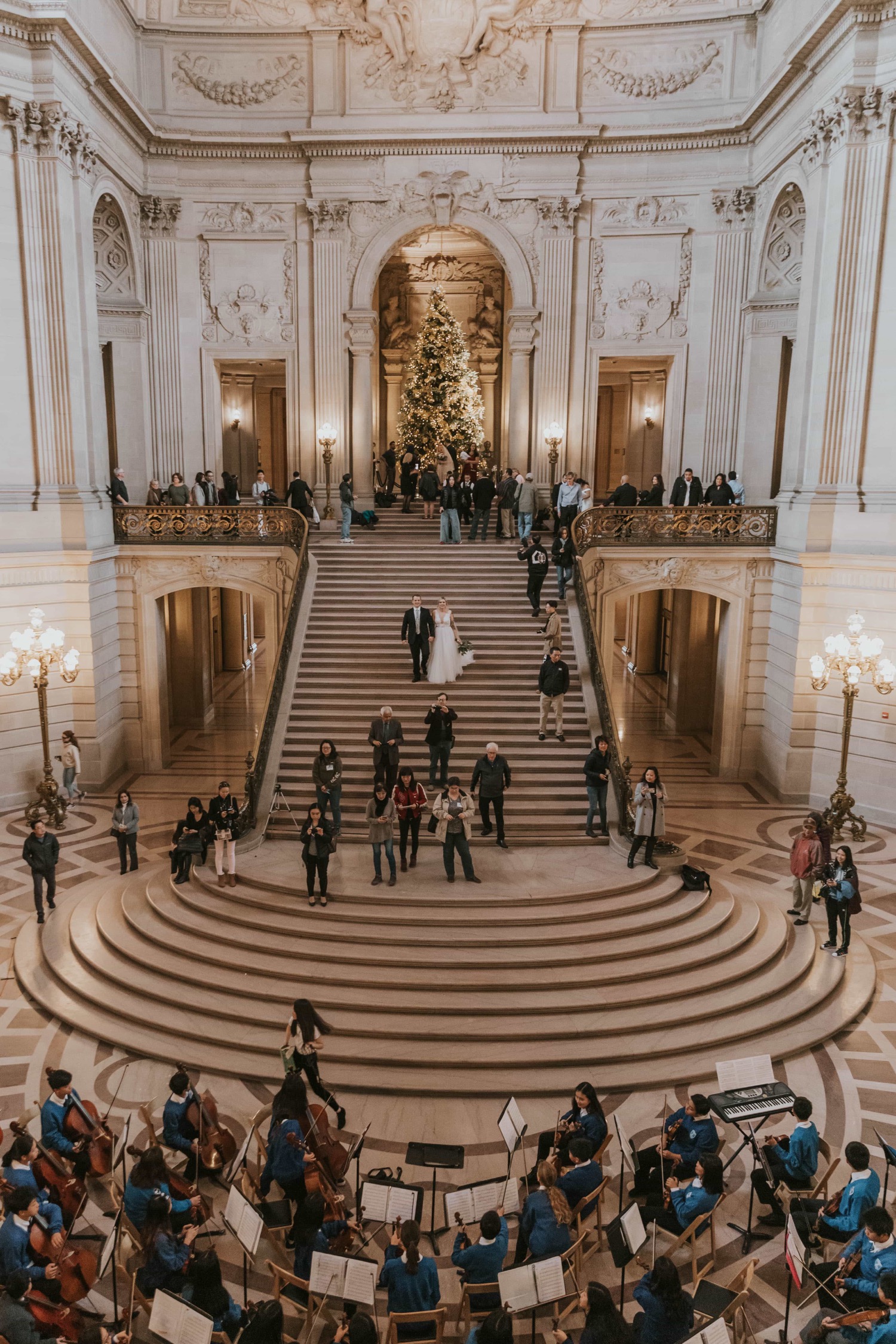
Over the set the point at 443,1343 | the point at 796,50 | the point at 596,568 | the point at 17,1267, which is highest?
the point at 796,50

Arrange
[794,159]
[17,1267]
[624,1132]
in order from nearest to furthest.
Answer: [17,1267]
[624,1132]
[794,159]

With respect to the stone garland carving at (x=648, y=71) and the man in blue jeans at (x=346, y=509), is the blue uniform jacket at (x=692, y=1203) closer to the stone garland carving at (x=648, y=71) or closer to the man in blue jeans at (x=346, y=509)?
the man in blue jeans at (x=346, y=509)

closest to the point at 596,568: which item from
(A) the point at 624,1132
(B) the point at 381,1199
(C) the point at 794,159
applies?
(C) the point at 794,159

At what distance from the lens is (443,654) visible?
15586 mm

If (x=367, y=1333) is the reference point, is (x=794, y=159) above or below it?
above

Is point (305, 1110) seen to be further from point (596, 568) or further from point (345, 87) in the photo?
point (345, 87)

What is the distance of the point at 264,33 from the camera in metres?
20.7

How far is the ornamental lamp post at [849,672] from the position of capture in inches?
543

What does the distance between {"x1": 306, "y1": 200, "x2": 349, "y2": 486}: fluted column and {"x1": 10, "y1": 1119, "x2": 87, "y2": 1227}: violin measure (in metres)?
17.5

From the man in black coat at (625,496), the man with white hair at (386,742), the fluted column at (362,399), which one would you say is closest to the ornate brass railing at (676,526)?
the man in black coat at (625,496)

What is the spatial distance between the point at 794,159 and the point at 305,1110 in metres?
17.3

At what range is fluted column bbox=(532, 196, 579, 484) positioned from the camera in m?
21.3

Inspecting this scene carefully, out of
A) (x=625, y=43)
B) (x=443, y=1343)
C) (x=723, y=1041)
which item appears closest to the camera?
(x=443, y=1343)

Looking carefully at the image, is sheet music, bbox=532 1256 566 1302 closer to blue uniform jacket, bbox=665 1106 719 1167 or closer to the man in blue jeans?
blue uniform jacket, bbox=665 1106 719 1167
